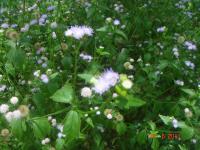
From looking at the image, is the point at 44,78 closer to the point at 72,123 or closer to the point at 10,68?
the point at 10,68

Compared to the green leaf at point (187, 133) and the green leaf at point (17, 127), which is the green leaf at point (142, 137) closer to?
the green leaf at point (187, 133)

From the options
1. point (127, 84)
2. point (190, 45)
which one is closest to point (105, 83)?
point (127, 84)

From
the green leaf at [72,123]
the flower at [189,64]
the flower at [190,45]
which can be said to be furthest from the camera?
the flower at [190,45]

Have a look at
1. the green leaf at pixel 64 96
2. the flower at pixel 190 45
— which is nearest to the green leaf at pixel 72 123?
the green leaf at pixel 64 96

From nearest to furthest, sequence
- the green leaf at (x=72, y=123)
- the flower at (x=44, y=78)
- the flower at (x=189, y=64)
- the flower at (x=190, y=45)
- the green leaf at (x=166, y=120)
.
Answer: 1. the green leaf at (x=72, y=123)
2. the green leaf at (x=166, y=120)
3. the flower at (x=44, y=78)
4. the flower at (x=189, y=64)
5. the flower at (x=190, y=45)

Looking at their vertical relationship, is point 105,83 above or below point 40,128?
above

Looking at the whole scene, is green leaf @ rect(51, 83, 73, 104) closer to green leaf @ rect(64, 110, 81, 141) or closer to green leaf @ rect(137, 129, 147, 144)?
green leaf @ rect(64, 110, 81, 141)

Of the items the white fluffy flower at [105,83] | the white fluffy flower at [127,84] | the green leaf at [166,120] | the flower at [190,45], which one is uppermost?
the white fluffy flower at [127,84]

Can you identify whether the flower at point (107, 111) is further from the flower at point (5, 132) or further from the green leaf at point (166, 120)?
the flower at point (5, 132)

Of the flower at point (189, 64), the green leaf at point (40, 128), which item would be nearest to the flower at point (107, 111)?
the green leaf at point (40, 128)

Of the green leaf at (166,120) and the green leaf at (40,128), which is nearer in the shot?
the green leaf at (40,128)

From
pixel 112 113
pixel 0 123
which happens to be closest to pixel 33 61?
pixel 0 123

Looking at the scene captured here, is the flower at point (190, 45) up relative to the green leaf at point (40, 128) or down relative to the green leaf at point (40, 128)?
down

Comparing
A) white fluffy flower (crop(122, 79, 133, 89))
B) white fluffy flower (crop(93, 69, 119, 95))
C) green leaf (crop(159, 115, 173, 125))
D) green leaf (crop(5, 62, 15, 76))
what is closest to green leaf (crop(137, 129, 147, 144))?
green leaf (crop(159, 115, 173, 125))
